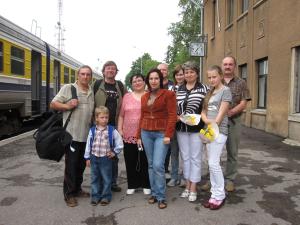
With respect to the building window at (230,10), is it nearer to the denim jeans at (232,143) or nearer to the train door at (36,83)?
the train door at (36,83)

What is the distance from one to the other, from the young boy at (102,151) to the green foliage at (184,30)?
41.2 meters

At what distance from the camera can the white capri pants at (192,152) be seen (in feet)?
16.8

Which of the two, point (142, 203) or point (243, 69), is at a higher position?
point (243, 69)

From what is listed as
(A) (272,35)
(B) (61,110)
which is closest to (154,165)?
(B) (61,110)

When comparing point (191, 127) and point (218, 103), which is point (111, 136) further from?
point (218, 103)

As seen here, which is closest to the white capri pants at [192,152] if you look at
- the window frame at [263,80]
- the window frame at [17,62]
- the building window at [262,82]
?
the window frame at [17,62]

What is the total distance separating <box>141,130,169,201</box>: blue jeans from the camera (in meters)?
4.97

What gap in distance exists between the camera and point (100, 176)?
17.0 ft

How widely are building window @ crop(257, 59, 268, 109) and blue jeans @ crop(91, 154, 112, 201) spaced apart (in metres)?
10.4

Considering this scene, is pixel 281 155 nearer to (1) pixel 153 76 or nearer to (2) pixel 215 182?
(2) pixel 215 182

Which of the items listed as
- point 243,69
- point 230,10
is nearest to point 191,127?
point 243,69

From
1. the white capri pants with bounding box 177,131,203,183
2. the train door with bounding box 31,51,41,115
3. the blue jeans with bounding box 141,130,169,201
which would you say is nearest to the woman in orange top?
the blue jeans with bounding box 141,130,169,201

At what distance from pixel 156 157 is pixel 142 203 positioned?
0.66 metres

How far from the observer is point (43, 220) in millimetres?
4457
